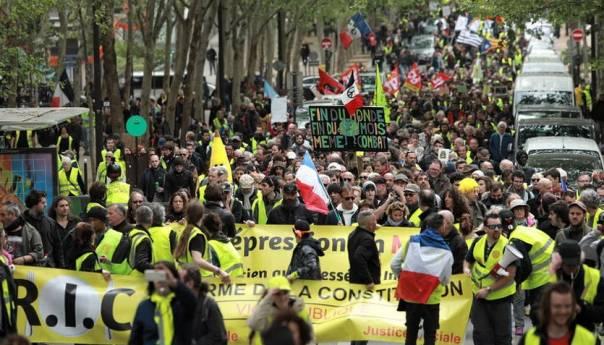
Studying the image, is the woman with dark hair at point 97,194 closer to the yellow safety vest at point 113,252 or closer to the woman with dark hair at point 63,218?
the woman with dark hair at point 63,218

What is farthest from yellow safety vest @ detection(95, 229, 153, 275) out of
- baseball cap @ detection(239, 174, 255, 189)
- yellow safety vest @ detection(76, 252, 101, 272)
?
baseball cap @ detection(239, 174, 255, 189)

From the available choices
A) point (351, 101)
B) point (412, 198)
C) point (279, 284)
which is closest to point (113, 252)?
point (279, 284)

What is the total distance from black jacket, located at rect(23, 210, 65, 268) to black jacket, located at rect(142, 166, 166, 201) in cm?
784

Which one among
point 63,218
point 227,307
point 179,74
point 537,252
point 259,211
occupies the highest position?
point 179,74

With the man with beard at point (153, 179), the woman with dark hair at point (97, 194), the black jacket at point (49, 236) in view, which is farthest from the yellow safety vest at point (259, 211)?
the man with beard at point (153, 179)

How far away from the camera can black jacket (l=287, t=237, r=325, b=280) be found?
1502 centimetres

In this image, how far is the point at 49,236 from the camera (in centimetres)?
1631

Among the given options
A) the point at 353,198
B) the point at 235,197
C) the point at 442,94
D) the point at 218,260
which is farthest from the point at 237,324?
the point at 442,94

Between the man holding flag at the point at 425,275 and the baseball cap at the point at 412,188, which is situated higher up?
the baseball cap at the point at 412,188

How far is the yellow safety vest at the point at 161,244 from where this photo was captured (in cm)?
1505

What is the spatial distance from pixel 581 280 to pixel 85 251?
4.71m

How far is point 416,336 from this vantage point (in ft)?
48.1

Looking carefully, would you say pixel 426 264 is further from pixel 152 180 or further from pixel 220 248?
pixel 152 180

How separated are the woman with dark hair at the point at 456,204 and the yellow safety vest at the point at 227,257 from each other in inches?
122
